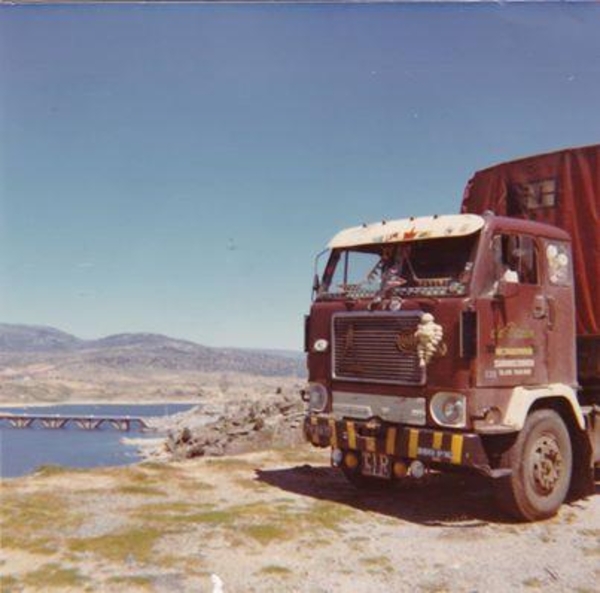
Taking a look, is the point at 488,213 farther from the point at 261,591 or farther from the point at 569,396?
the point at 261,591

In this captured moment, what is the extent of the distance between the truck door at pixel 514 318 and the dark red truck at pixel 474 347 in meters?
0.02

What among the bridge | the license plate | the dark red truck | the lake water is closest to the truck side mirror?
the dark red truck

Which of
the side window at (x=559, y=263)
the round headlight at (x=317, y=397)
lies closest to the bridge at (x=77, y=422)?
the round headlight at (x=317, y=397)

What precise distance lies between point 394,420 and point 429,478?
10.2 ft

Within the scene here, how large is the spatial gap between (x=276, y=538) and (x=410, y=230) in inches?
152

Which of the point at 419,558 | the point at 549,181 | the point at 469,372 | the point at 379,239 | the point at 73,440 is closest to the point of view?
the point at 419,558

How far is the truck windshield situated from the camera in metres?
7.73

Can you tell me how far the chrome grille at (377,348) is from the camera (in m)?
7.72

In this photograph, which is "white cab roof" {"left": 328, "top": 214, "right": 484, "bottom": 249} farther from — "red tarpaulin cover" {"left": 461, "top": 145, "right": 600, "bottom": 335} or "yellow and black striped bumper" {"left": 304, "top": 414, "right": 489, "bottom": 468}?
"yellow and black striped bumper" {"left": 304, "top": 414, "right": 489, "bottom": 468}

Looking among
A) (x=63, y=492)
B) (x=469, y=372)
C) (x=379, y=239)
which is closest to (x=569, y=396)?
(x=469, y=372)

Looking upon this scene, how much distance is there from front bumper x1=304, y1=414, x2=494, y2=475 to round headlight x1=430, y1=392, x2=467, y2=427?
122 mm

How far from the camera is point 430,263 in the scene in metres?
8.12

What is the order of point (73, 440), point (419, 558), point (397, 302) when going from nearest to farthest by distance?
point (419, 558) → point (397, 302) → point (73, 440)

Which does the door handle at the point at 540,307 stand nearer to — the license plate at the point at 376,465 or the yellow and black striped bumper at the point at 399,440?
the yellow and black striped bumper at the point at 399,440
